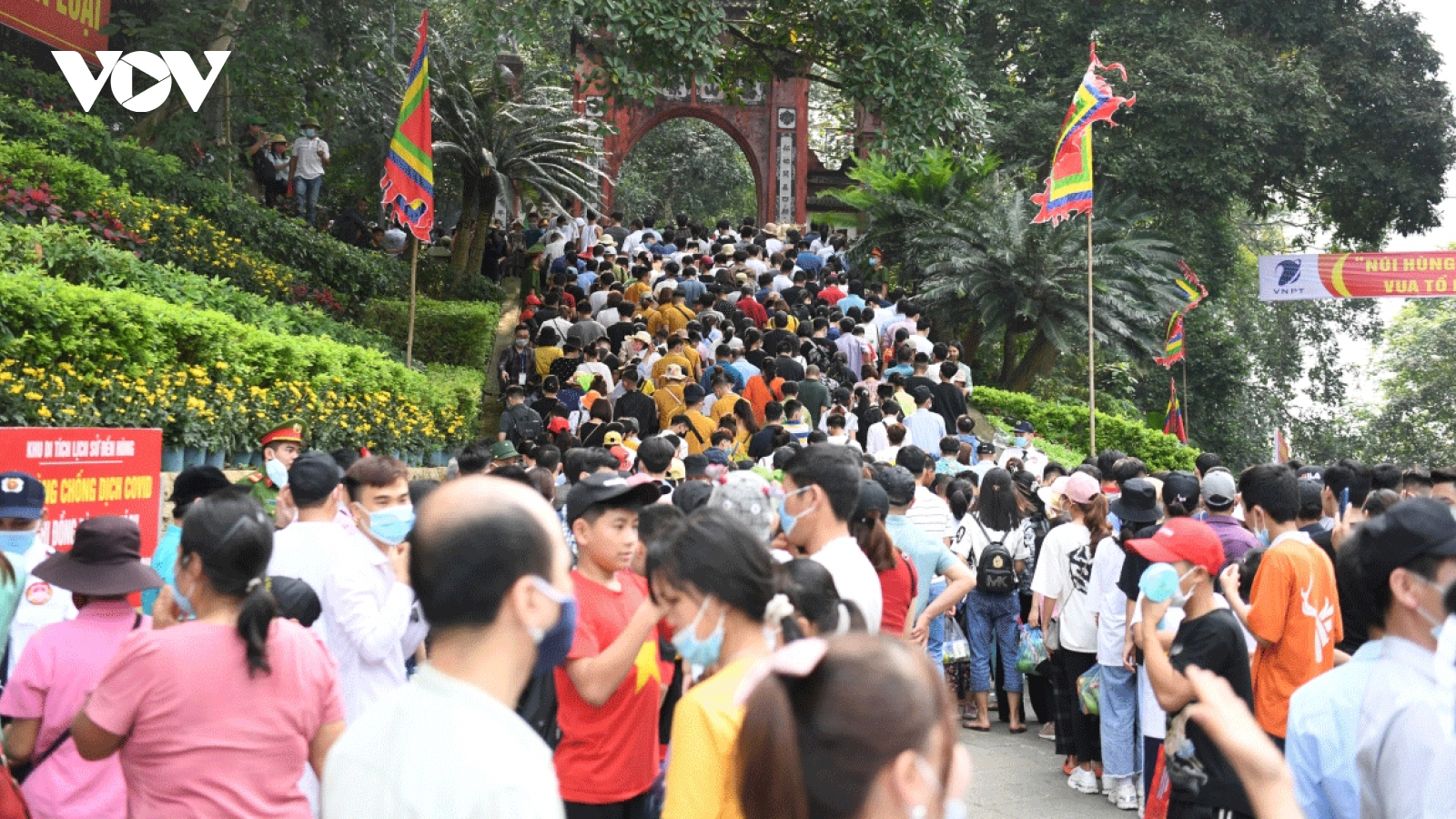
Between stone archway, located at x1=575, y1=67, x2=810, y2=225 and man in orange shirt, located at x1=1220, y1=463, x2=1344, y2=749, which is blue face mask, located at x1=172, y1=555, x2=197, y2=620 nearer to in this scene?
man in orange shirt, located at x1=1220, y1=463, x2=1344, y2=749

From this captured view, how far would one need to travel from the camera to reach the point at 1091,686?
288 inches

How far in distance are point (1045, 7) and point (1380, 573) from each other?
84.2ft

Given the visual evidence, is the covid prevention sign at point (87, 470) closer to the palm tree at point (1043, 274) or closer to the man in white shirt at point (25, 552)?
the man in white shirt at point (25, 552)

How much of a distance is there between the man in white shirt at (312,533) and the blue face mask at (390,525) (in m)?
0.15

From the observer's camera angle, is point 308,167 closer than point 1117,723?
No

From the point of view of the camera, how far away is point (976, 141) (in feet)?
61.0

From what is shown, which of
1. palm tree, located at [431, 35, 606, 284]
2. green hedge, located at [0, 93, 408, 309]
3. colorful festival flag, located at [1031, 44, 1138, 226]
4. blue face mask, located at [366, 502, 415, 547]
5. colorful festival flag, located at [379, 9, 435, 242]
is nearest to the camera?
blue face mask, located at [366, 502, 415, 547]

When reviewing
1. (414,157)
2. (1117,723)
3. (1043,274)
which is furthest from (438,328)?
(1117,723)

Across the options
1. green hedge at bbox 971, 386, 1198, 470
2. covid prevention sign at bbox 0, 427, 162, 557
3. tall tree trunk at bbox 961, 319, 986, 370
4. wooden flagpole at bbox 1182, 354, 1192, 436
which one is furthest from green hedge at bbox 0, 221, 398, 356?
wooden flagpole at bbox 1182, 354, 1192, 436

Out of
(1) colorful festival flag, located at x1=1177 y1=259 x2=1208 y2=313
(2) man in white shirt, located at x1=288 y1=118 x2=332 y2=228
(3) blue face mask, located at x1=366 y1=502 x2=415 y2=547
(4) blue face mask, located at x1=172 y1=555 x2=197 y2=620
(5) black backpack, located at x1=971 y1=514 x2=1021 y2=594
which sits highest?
(2) man in white shirt, located at x1=288 y1=118 x2=332 y2=228

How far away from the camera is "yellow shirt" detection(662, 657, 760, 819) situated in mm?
2783

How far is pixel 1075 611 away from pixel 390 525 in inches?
176

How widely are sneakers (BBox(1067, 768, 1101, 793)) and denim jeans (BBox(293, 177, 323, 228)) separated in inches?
588

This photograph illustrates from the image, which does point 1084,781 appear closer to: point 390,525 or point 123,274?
point 390,525
